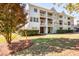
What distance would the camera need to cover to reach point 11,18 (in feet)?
10.00

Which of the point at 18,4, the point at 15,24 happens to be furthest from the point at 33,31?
the point at 18,4

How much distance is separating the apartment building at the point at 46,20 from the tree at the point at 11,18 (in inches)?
5.3

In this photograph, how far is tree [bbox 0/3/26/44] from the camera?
301 cm

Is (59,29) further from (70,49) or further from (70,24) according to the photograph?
(70,49)

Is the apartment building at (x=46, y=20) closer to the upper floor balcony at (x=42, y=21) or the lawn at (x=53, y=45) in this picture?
the upper floor balcony at (x=42, y=21)

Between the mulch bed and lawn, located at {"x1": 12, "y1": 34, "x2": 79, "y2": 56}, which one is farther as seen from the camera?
the mulch bed

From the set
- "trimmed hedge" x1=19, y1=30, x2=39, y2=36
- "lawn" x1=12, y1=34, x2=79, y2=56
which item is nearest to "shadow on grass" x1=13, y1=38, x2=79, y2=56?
"lawn" x1=12, y1=34, x2=79, y2=56

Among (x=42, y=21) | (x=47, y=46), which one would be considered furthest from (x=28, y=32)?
(x=47, y=46)

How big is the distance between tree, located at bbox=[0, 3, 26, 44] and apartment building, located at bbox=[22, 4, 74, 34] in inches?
5.3

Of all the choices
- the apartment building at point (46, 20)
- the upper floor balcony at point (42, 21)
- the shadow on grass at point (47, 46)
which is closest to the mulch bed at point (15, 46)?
the shadow on grass at point (47, 46)

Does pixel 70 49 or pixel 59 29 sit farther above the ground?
pixel 59 29

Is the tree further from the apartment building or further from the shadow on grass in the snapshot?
the shadow on grass

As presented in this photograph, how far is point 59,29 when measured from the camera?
10.3 ft

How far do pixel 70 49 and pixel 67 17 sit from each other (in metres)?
0.62
